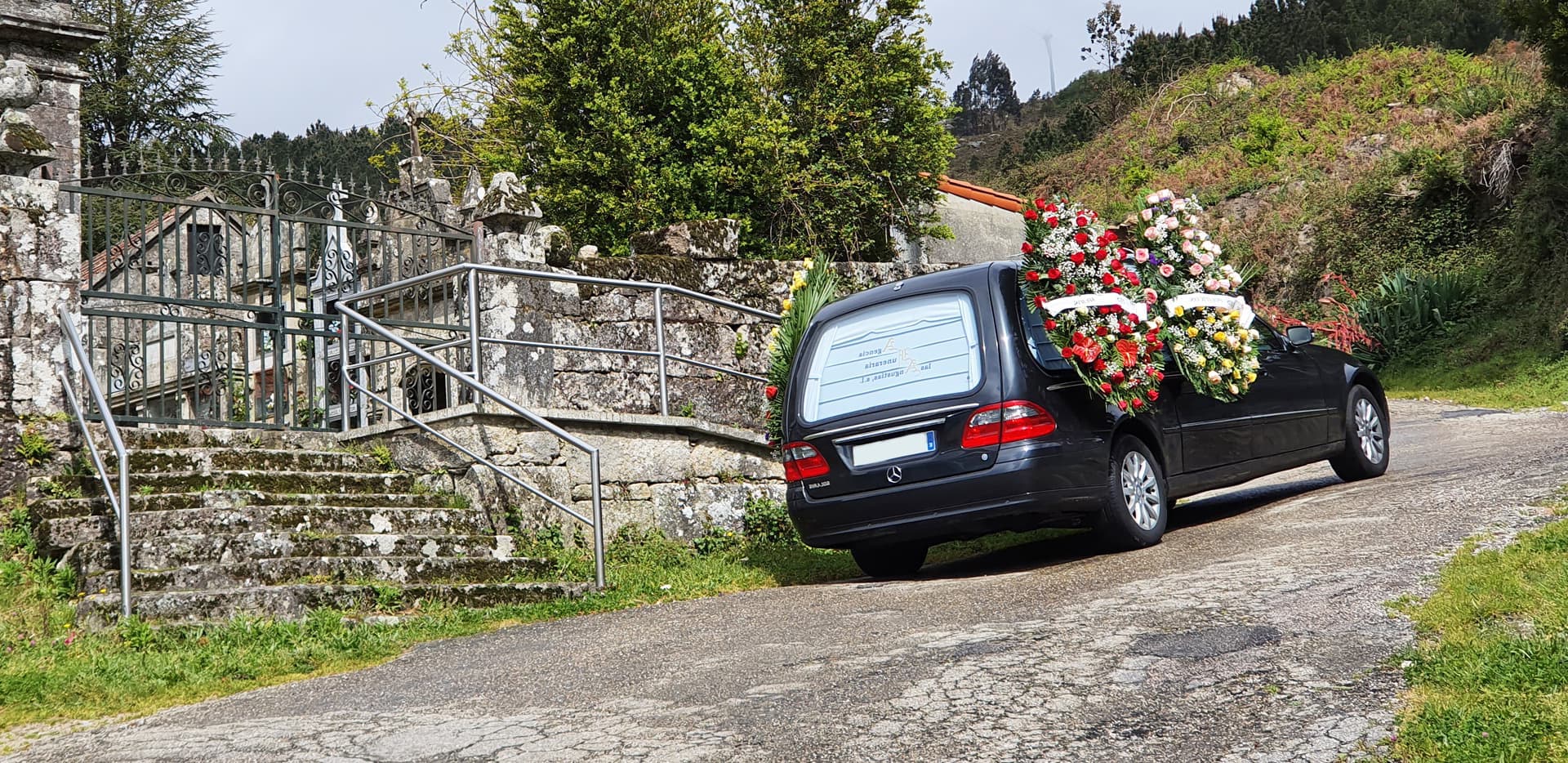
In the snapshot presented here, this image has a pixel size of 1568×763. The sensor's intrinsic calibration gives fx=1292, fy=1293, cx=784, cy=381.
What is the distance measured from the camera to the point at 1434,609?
15.0ft

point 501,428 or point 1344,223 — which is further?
point 1344,223

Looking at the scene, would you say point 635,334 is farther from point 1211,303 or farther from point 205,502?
point 1211,303

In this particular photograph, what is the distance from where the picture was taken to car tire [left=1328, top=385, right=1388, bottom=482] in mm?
9109

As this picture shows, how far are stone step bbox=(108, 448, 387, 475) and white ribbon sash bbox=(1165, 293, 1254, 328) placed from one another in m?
5.27

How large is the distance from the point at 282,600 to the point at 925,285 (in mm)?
3832

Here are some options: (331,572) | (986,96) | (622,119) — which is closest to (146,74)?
(622,119)

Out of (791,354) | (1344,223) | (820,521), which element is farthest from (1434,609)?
(1344,223)

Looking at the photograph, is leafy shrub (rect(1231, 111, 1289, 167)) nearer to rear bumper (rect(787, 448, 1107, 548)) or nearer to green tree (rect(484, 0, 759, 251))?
green tree (rect(484, 0, 759, 251))

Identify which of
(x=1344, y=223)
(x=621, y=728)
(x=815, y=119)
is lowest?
(x=621, y=728)

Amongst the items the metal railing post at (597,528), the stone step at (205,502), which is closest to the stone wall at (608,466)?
the stone step at (205,502)

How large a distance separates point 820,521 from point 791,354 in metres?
2.03

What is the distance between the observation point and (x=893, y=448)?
6.98 metres

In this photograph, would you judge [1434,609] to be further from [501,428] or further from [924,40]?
[924,40]

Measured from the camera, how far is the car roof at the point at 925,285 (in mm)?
7121
